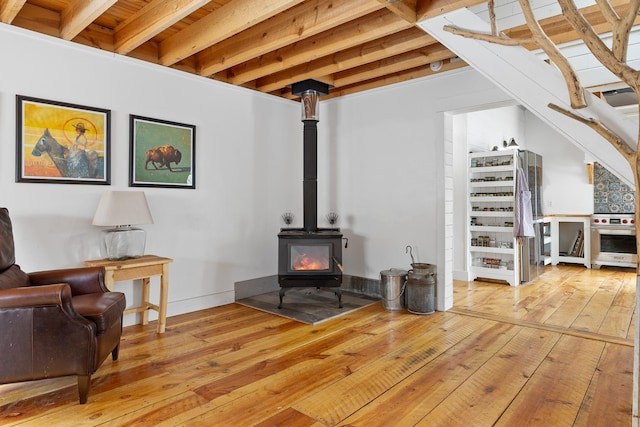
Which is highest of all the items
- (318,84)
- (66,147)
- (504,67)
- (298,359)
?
(318,84)

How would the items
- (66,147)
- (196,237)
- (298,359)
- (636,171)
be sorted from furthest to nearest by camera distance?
(196,237)
(66,147)
(298,359)
(636,171)

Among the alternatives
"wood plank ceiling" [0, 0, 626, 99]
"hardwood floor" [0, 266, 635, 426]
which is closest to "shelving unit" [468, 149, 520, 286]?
"hardwood floor" [0, 266, 635, 426]

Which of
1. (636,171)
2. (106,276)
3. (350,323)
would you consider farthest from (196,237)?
(636,171)

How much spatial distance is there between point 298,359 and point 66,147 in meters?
2.52

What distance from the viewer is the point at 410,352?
2848 millimetres

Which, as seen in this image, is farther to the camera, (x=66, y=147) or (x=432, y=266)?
(x=432, y=266)

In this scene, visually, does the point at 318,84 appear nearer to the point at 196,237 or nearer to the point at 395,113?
the point at 395,113

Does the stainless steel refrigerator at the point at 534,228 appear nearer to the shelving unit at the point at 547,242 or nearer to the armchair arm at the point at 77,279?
the shelving unit at the point at 547,242

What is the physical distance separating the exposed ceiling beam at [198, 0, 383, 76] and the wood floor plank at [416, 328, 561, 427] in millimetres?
2480

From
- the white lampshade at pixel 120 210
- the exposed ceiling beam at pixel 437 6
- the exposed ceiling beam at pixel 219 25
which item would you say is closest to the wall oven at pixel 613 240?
the exposed ceiling beam at pixel 437 6

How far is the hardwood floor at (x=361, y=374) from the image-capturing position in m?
1.99

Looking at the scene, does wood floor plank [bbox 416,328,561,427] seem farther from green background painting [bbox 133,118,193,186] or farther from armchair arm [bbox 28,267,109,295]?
green background painting [bbox 133,118,193,186]

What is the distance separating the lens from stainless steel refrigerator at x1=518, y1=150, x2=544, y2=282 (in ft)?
17.4

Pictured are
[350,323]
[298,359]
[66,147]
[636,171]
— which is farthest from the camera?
[350,323]
